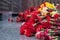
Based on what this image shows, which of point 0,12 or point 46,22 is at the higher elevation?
point 46,22

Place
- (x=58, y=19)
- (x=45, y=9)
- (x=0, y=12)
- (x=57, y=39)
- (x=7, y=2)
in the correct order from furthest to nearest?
(x=7, y=2) < (x=0, y=12) < (x=45, y=9) < (x=58, y=19) < (x=57, y=39)

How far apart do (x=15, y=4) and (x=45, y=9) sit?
10.4 feet

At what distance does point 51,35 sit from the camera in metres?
0.96

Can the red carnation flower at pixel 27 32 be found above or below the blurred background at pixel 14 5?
above

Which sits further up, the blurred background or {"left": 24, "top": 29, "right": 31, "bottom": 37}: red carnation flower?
{"left": 24, "top": 29, "right": 31, "bottom": 37}: red carnation flower

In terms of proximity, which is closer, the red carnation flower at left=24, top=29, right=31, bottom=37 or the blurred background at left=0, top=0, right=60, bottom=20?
the red carnation flower at left=24, top=29, right=31, bottom=37

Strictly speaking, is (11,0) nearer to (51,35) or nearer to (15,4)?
(15,4)

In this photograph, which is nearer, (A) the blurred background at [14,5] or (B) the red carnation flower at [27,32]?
(B) the red carnation flower at [27,32]

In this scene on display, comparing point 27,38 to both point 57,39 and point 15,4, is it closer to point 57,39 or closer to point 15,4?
point 57,39

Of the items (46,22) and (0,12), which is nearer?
(46,22)

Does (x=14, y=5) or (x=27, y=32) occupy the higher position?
(x=27, y=32)

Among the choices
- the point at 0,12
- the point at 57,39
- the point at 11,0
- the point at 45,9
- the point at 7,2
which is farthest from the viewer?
the point at 11,0

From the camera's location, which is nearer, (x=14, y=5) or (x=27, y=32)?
(x=27, y=32)

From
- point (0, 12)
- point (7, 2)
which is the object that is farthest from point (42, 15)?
point (7, 2)
